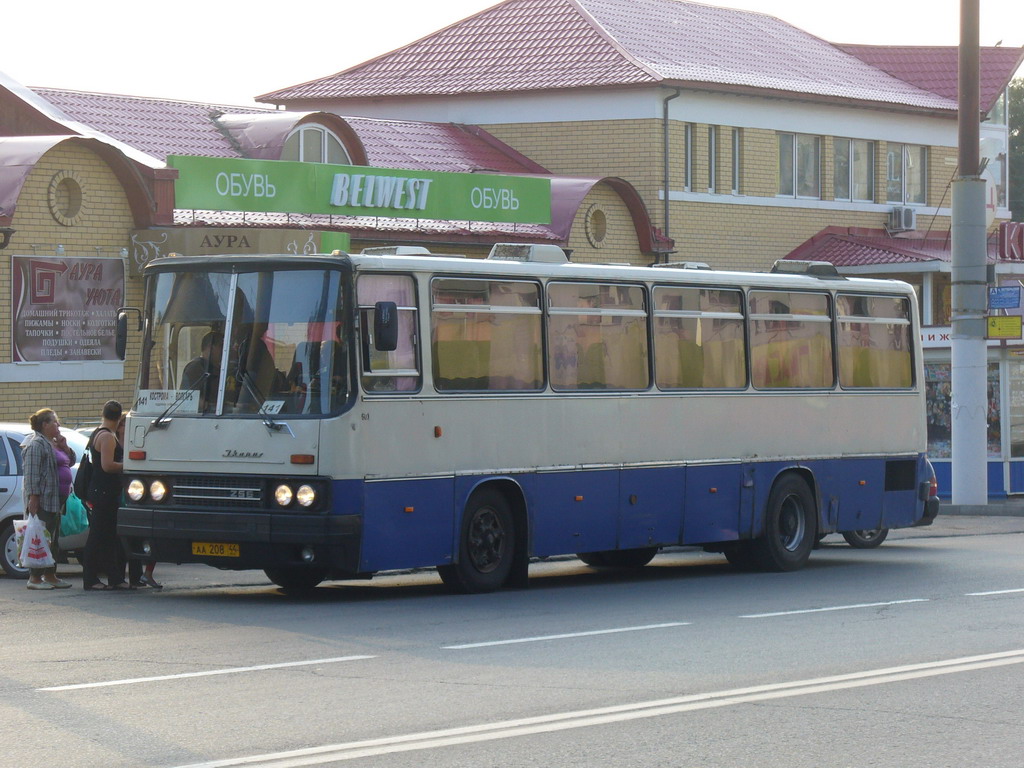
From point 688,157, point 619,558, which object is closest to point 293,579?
point 619,558

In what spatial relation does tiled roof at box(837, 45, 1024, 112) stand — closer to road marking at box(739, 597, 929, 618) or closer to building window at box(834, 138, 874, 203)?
building window at box(834, 138, 874, 203)

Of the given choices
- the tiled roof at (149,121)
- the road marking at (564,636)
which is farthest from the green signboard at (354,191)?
the road marking at (564,636)

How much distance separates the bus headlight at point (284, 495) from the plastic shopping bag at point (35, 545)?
268 centimetres

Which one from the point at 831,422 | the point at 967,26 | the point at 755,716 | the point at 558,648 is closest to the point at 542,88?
the point at 967,26

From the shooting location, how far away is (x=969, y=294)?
86.1ft

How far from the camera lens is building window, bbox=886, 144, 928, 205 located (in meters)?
43.8

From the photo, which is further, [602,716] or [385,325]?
[385,325]

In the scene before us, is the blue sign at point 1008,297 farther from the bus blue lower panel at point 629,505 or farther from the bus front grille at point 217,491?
the bus front grille at point 217,491

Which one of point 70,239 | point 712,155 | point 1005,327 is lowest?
point 1005,327

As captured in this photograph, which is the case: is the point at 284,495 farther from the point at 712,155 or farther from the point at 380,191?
the point at 712,155

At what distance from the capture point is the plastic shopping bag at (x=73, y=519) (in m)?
16.8

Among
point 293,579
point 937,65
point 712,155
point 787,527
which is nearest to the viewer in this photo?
point 293,579

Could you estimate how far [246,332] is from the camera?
14.2 metres

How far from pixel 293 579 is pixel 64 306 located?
10266 mm
